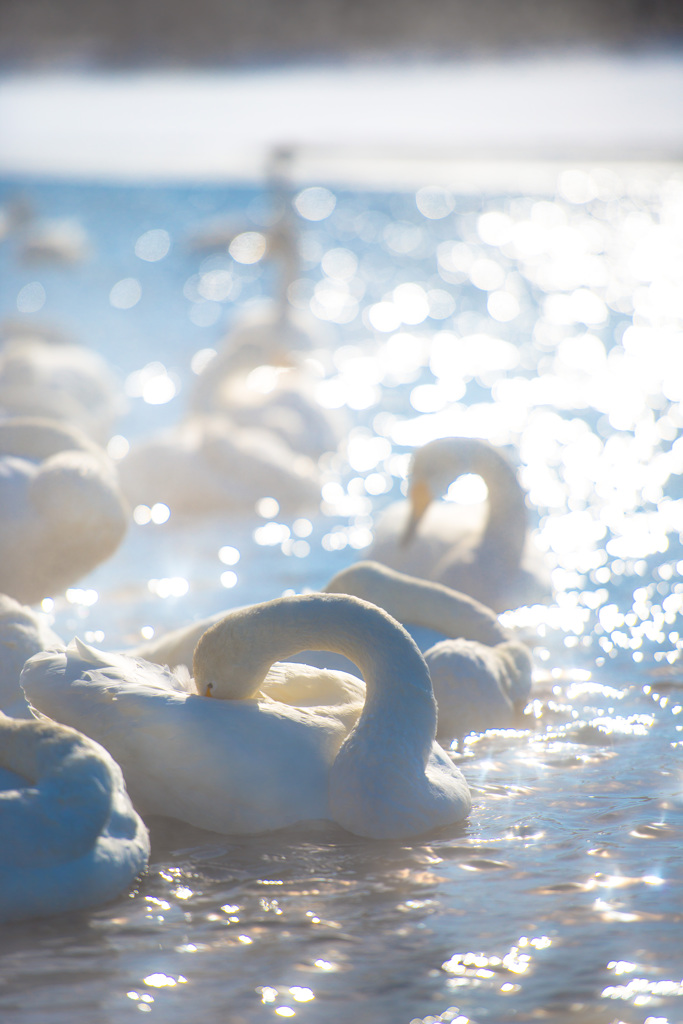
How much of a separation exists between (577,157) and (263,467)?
487 cm

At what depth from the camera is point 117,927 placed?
268 cm

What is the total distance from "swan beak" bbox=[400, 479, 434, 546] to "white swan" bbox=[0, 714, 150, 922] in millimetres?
2583

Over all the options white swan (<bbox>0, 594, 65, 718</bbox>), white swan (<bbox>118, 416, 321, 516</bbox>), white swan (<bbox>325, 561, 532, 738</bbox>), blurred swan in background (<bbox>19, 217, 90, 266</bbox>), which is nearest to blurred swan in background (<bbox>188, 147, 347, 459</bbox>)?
white swan (<bbox>118, 416, 321, 516</bbox>)

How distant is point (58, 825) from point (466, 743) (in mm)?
1582

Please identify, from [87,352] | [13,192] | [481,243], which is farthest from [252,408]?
[481,243]

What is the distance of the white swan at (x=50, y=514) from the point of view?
13.7ft

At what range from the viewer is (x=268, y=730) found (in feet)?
10.0

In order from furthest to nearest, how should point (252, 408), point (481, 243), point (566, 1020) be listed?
point (481, 243) < point (252, 408) < point (566, 1020)

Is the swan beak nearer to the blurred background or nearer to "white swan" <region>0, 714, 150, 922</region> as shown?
the blurred background

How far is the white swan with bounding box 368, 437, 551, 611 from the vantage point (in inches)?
198

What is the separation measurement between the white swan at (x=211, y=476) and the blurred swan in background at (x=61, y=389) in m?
0.45

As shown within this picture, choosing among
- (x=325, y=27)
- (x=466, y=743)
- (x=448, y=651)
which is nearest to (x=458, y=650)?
(x=448, y=651)

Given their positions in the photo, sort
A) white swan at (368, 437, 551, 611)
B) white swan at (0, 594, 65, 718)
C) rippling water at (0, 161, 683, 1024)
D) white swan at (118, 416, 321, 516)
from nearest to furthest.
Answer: rippling water at (0, 161, 683, 1024) < white swan at (0, 594, 65, 718) < white swan at (368, 437, 551, 611) < white swan at (118, 416, 321, 516)

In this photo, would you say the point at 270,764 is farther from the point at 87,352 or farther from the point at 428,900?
the point at 87,352
